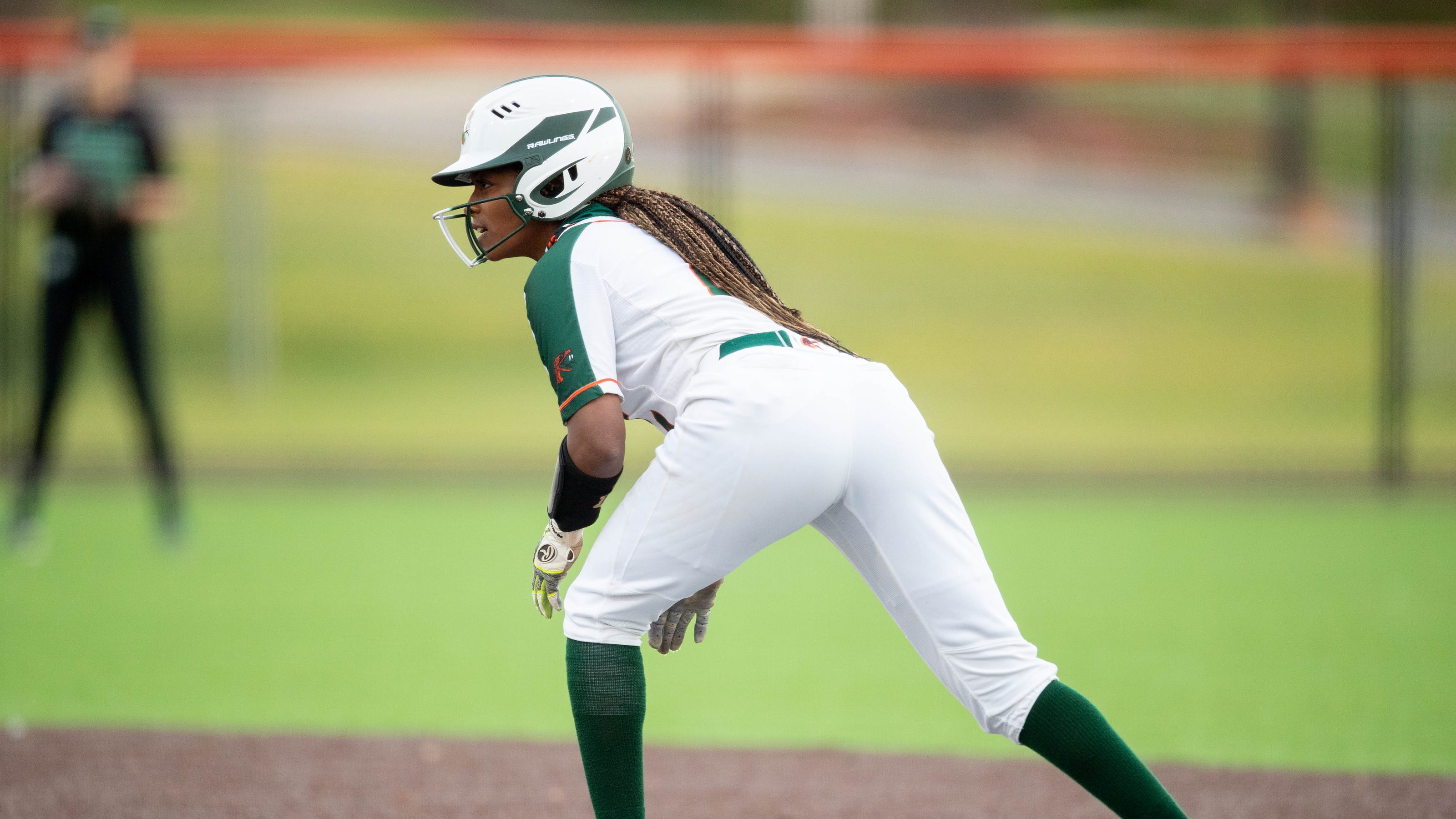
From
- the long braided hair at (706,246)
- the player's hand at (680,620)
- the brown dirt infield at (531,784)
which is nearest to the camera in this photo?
the long braided hair at (706,246)

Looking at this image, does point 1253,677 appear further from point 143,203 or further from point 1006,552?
point 143,203

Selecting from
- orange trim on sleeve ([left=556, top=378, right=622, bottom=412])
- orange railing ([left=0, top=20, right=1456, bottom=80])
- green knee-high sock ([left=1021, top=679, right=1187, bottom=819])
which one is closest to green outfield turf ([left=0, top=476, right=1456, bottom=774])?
green knee-high sock ([left=1021, top=679, right=1187, bottom=819])

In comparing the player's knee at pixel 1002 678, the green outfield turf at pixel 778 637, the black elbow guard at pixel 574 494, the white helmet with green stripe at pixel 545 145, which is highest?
the white helmet with green stripe at pixel 545 145

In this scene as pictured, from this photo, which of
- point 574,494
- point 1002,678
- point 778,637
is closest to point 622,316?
point 574,494

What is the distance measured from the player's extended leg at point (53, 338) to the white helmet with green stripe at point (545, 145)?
16.9 feet

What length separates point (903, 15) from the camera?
34312mm

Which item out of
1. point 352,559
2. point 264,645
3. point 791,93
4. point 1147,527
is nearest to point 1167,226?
point 791,93

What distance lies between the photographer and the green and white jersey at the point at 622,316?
2678 mm

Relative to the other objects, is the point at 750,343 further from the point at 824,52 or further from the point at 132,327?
the point at 824,52

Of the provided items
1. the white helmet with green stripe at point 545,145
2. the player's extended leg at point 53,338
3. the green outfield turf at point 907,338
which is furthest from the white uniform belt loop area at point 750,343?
the green outfield turf at point 907,338

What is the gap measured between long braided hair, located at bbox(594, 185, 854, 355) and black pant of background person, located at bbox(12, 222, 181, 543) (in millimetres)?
5097

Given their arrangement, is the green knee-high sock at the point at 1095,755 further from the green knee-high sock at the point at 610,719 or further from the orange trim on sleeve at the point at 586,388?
the orange trim on sleeve at the point at 586,388

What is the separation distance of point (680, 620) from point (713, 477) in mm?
511

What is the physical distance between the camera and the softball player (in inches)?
105
